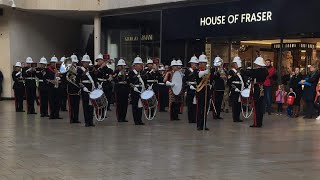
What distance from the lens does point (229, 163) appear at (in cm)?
827

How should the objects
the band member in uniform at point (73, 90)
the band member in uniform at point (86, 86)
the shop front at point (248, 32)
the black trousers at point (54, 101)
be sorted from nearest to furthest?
the band member in uniform at point (86, 86)
the band member in uniform at point (73, 90)
the black trousers at point (54, 101)
the shop front at point (248, 32)

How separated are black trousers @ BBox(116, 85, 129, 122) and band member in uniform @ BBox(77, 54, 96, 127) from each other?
1.09 metres

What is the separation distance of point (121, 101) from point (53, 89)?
2.74 m

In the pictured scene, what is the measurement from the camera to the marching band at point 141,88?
1312cm

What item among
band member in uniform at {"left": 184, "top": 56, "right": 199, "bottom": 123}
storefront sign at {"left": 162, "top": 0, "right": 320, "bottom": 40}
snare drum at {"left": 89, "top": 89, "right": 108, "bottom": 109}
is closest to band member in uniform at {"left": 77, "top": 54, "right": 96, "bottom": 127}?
snare drum at {"left": 89, "top": 89, "right": 108, "bottom": 109}

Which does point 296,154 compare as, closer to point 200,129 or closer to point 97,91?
point 200,129

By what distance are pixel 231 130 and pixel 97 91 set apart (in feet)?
12.0

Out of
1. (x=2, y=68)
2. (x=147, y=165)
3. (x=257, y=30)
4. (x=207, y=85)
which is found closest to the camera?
(x=147, y=165)

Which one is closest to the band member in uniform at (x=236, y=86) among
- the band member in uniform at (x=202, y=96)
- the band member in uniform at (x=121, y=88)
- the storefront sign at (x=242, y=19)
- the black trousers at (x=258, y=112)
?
the black trousers at (x=258, y=112)

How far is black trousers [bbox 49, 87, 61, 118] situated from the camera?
1553 cm

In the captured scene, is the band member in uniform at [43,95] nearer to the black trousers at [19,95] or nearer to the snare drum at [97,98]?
the black trousers at [19,95]

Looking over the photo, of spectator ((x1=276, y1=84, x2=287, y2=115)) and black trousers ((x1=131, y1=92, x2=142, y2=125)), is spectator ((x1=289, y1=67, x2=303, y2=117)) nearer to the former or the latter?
spectator ((x1=276, y1=84, x2=287, y2=115))

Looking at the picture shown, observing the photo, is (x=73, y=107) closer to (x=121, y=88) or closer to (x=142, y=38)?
(x=121, y=88)

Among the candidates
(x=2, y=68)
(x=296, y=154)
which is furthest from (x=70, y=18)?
(x=296, y=154)
